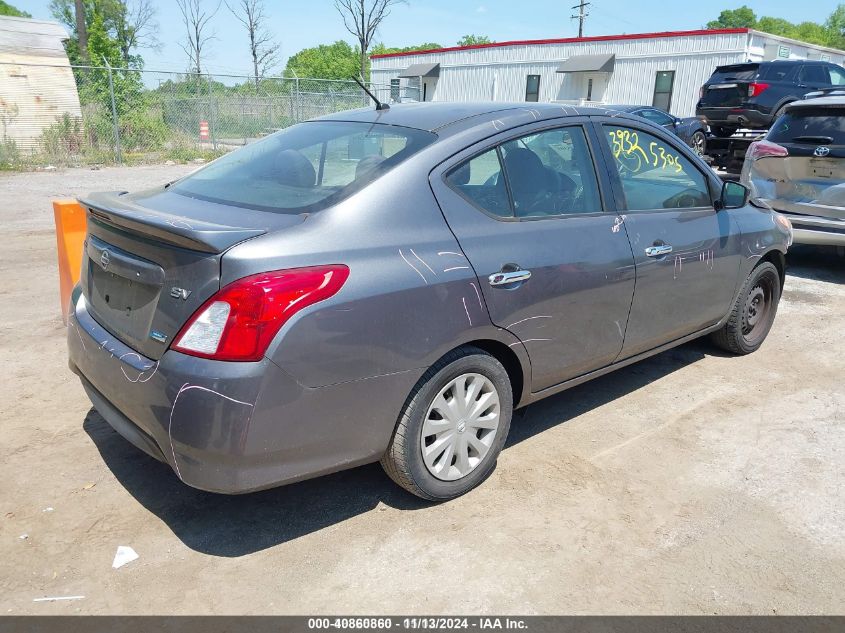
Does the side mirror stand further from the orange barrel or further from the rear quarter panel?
the orange barrel

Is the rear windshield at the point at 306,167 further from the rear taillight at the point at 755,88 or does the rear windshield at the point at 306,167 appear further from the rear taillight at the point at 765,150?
the rear taillight at the point at 755,88

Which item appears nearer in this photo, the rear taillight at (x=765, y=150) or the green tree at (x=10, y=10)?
the rear taillight at (x=765, y=150)

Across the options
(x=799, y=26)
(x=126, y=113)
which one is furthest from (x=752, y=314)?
(x=799, y=26)

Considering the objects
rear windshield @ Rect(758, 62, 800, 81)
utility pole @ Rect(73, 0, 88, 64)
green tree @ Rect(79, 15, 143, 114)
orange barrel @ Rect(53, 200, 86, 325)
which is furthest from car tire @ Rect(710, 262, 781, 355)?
utility pole @ Rect(73, 0, 88, 64)

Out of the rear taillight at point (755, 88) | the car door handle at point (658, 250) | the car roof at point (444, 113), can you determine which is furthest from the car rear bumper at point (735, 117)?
the car roof at point (444, 113)

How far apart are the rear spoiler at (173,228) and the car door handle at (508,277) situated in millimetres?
1031

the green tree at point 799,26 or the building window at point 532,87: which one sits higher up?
the green tree at point 799,26

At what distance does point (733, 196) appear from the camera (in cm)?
452

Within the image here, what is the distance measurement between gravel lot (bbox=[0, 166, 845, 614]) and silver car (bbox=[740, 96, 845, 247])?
329 centimetres

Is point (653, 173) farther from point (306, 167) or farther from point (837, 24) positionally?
point (837, 24)

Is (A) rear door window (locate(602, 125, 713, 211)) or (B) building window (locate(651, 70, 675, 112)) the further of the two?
(B) building window (locate(651, 70, 675, 112))

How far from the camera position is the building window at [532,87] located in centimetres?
3575

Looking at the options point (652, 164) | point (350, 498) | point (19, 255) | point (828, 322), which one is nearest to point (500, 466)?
point (350, 498)

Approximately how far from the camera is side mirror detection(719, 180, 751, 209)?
14.8ft
